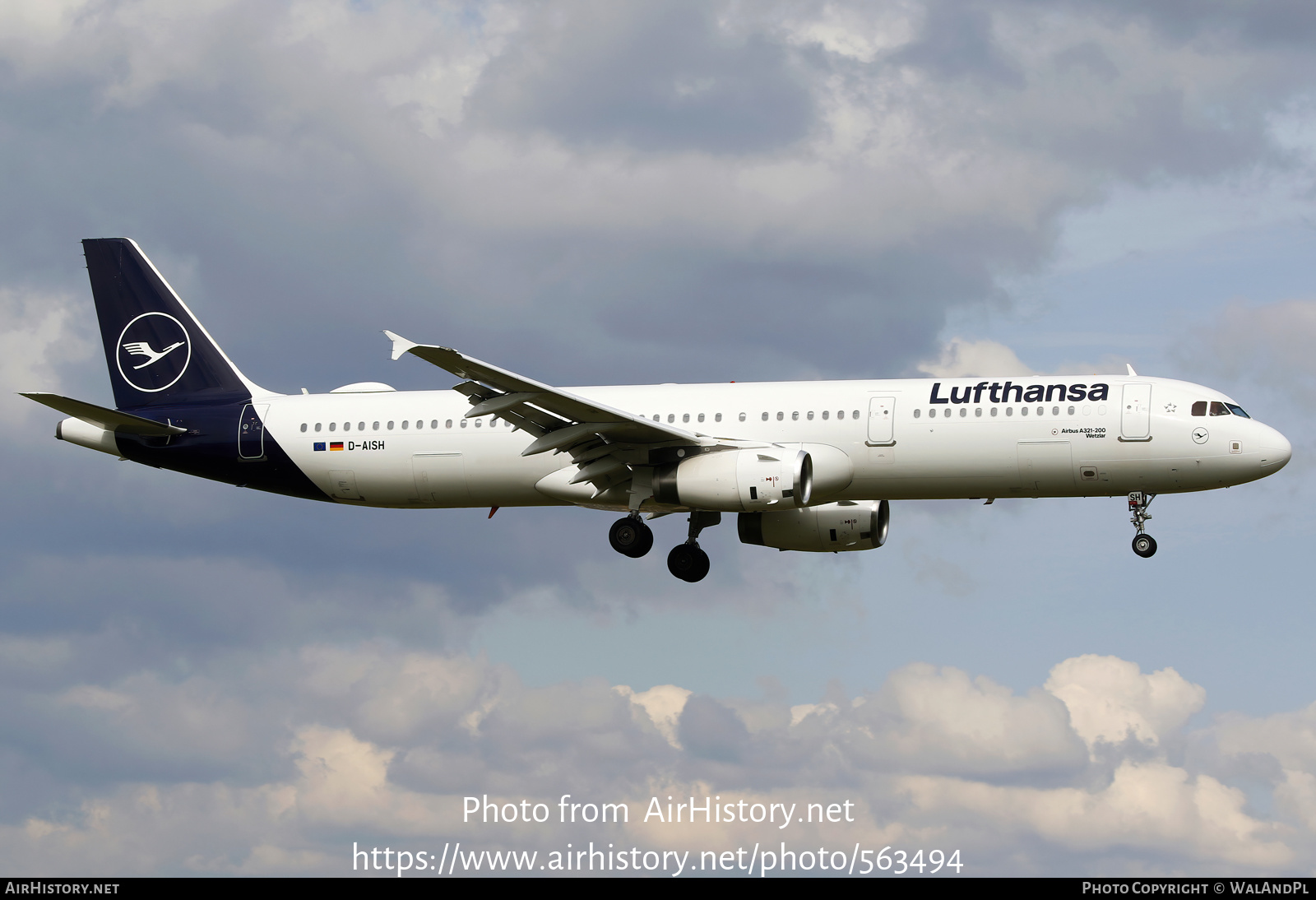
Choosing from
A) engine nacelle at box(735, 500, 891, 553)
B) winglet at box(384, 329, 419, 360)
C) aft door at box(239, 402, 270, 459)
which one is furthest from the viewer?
engine nacelle at box(735, 500, 891, 553)

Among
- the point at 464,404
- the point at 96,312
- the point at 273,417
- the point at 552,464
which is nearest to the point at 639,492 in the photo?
the point at 552,464

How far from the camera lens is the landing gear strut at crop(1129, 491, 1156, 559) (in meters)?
38.6

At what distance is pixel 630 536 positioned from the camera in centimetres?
4197

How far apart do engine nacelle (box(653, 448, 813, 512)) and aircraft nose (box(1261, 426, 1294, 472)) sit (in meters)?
11.0

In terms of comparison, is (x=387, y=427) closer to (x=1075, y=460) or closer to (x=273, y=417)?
(x=273, y=417)

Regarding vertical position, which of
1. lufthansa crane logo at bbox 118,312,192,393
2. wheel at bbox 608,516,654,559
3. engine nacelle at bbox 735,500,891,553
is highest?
lufthansa crane logo at bbox 118,312,192,393

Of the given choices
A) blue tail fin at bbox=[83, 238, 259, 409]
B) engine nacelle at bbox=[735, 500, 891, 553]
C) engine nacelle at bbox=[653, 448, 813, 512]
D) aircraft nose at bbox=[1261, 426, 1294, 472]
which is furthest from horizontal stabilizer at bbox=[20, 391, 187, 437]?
aircraft nose at bbox=[1261, 426, 1294, 472]

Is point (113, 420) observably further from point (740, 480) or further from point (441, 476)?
point (740, 480)

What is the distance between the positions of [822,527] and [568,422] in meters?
9.50

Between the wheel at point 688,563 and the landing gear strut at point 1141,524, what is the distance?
39.5 feet

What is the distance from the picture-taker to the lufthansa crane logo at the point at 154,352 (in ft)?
152

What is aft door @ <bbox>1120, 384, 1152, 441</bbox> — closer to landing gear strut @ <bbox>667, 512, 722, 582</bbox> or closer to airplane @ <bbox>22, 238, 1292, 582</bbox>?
airplane @ <bbox>22, 238, 1292, 582</bbox>

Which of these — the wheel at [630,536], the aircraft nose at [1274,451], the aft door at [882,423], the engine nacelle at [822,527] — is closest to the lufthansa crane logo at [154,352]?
the wheel at [630,536]

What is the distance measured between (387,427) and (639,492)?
24.8 ft
